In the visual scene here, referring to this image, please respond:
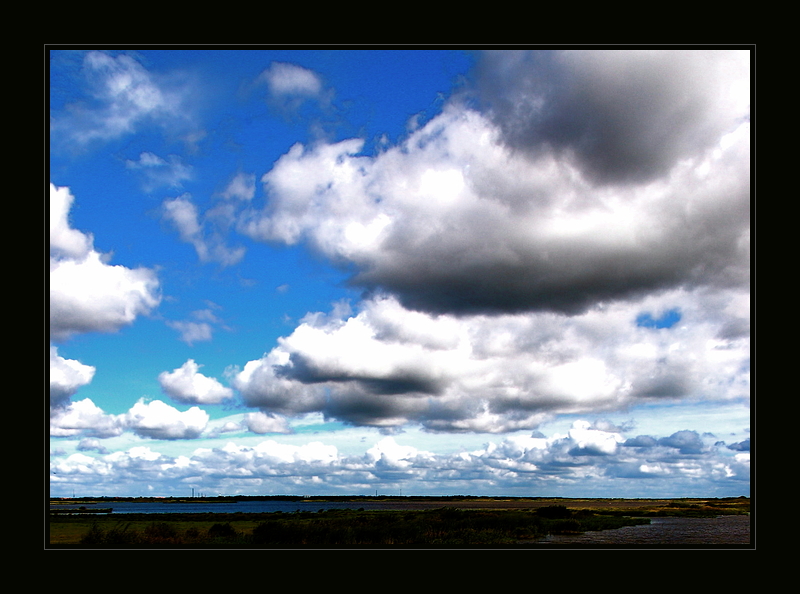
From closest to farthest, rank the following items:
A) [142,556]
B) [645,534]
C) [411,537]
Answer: [142,556]
[411,537]
[645,534]
